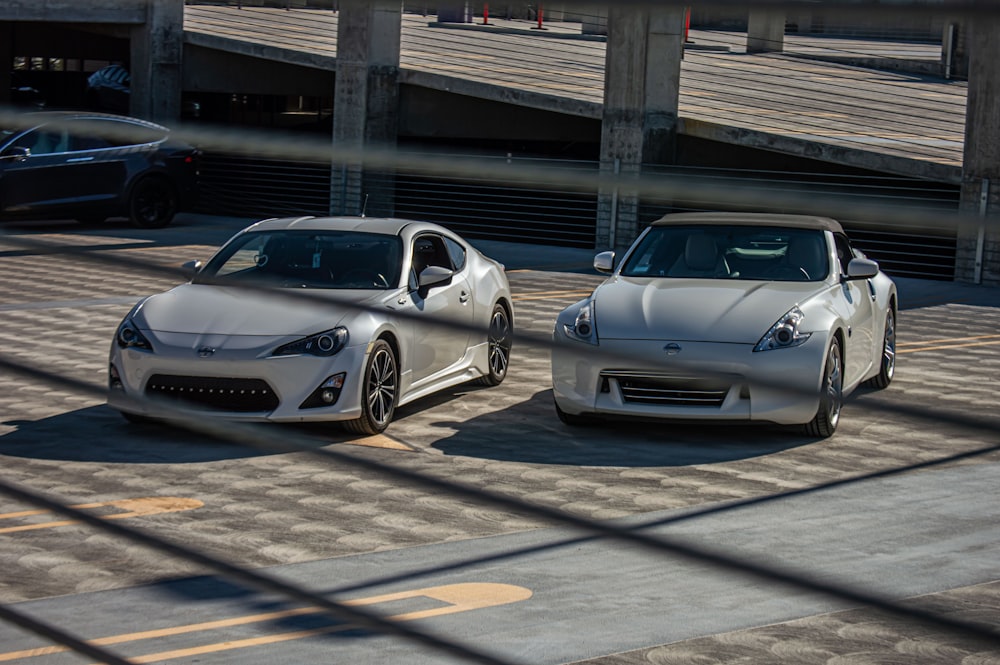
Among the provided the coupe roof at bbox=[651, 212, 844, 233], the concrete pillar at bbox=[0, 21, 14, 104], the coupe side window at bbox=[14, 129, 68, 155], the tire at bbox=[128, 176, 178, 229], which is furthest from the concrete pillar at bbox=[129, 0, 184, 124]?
the coupe roof at bbox=[651, 212, 844, 233]

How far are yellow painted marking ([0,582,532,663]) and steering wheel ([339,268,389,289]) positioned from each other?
12.9ft

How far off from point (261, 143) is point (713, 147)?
2074cm

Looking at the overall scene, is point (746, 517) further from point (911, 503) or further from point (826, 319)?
point (826, 319)

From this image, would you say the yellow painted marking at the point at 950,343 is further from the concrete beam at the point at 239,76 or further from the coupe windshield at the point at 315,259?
the concrete beam at the point at 239,76

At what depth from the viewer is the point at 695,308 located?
28.8ft

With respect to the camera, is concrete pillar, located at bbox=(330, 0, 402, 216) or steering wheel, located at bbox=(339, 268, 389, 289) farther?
concrete pillar, located at bbox=(330, 0, 402, 216)

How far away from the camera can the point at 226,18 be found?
29.7 m

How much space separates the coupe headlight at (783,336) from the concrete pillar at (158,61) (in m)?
19.6

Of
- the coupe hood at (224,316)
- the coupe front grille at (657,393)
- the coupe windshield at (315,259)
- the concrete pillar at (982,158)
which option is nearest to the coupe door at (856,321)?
the coupe front grille at (657,393)

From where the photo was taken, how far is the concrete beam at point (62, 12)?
85.3 ft

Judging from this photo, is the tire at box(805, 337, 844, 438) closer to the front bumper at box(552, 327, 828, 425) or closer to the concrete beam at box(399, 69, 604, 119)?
the front bumper at box(552, 327, 828, 425)

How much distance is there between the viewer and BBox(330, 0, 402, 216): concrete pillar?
24047 mm

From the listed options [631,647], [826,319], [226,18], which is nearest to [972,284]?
[826,319]

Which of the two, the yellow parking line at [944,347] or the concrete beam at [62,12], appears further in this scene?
the concrete beam at [62,12]
